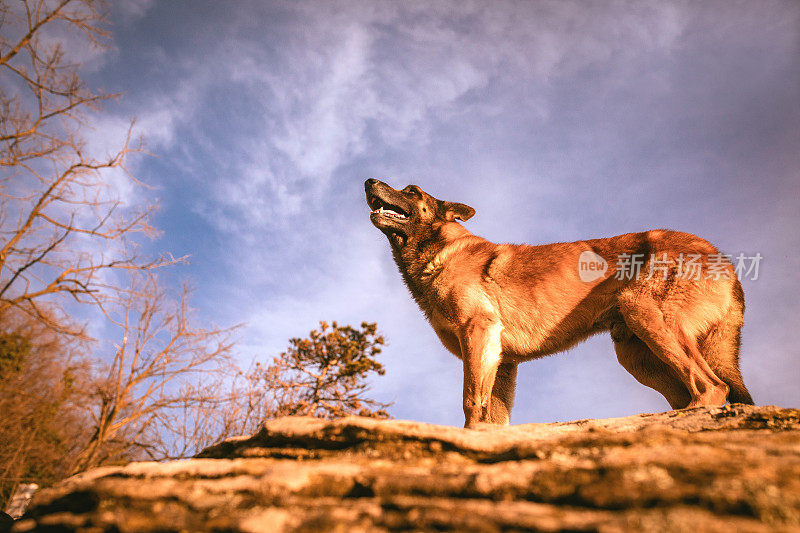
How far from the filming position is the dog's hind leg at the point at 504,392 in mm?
5145

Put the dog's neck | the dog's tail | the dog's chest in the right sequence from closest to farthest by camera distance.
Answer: the dog's tail < the dog's chest < the dog's neck

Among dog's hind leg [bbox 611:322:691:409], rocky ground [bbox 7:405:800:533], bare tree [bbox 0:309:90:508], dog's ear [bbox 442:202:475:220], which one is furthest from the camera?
bare tree [bbox 0:309:90:508]

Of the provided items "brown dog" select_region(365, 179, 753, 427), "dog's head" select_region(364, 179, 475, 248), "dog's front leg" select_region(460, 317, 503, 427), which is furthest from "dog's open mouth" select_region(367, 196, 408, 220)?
"dog's front leg" select_region(460, 317, 503, 427)

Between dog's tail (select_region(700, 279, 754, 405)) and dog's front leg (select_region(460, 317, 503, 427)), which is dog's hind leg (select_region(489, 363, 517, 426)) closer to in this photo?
dog's front leg (select_region(460, 317, 503, 427))

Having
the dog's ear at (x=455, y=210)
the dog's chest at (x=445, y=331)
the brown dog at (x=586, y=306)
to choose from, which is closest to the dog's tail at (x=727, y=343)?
the brown dog at (x=586, y=306)

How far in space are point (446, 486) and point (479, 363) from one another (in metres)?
3.09

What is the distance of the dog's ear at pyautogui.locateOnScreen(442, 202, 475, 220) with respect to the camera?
20.4 ft

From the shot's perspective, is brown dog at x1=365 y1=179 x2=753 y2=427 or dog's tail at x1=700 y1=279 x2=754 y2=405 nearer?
brown dog at x1=365 y1=179 x2=753 y2=427

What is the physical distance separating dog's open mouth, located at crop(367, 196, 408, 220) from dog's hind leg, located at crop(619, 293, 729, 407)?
10.6 ft

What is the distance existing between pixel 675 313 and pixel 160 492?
16.0 ft

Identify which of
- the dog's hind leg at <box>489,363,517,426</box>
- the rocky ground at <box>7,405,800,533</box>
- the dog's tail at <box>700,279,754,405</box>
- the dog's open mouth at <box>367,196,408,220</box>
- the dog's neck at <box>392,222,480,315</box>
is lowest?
the rocky ground at <box>7,405,800,533</box>

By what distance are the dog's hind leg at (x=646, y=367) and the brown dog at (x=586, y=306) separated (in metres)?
0.01

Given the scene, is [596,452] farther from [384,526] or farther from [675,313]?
[675,313]

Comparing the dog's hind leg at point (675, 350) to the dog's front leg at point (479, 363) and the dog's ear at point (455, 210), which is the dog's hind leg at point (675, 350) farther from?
the dog's ear at point (455, 210)
